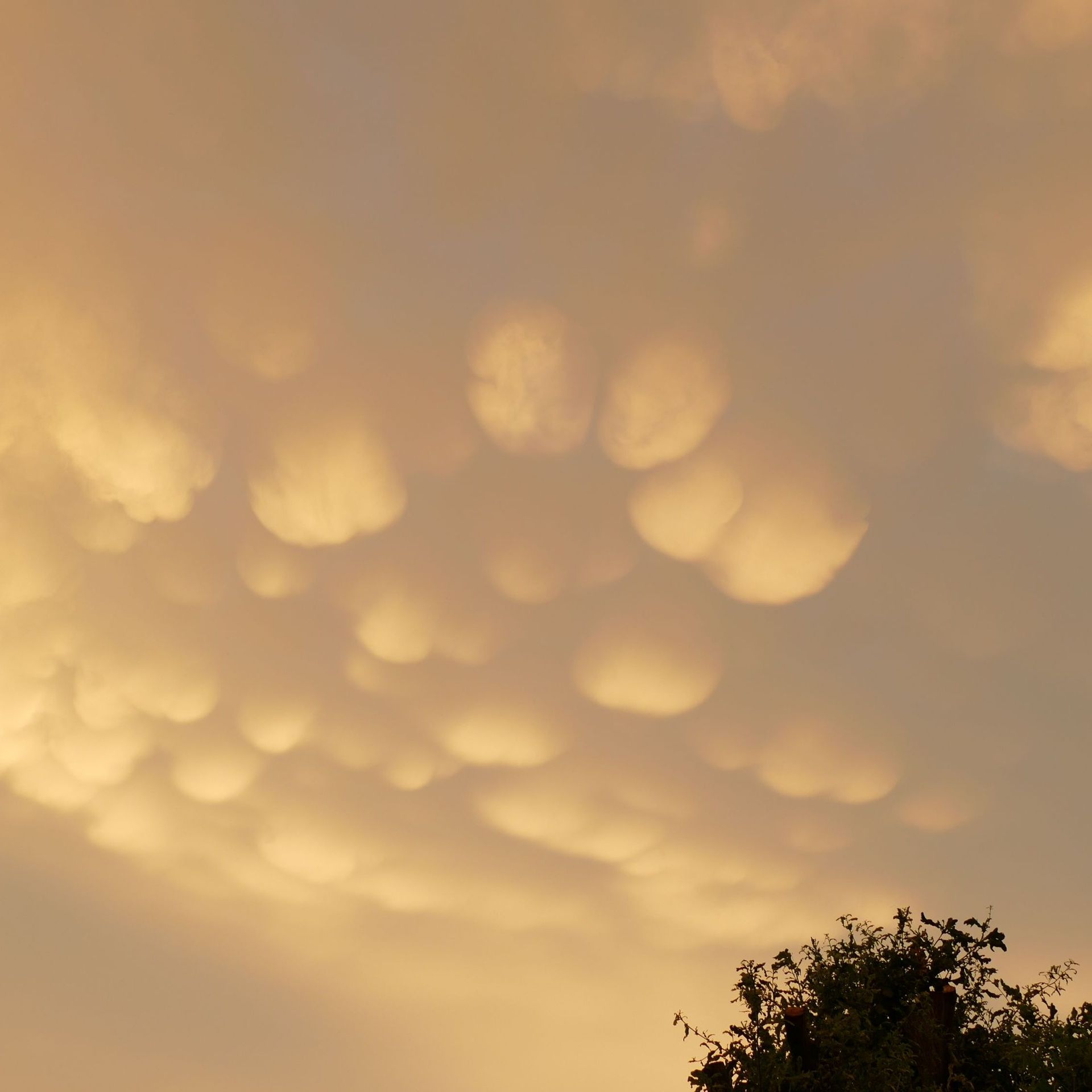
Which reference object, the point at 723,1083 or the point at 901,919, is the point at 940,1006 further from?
the point at 723,1083

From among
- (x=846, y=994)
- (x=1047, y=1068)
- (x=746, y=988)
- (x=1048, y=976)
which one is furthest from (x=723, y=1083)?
(x=1048, y=976)

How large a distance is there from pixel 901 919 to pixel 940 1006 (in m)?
3.72

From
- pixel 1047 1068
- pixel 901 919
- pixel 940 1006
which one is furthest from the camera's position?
pixel 901 919

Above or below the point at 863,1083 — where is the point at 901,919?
above

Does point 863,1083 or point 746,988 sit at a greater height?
point 746,988

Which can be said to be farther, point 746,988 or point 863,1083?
point 746,988

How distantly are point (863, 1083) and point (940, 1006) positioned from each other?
418cm

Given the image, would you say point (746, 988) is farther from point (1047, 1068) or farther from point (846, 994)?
point (1047, 1068)

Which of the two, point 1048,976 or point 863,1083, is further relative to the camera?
point 1048,976

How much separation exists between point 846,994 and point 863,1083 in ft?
14.3

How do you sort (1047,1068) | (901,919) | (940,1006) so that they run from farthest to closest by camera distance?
(901,919) < (940,1006) < (1047,1068)

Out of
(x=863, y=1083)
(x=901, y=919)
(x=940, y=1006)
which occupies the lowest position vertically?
(x=863, y=1083)

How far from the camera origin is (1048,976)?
3016cm

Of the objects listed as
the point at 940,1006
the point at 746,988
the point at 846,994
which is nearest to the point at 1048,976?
the point at 940,1006
